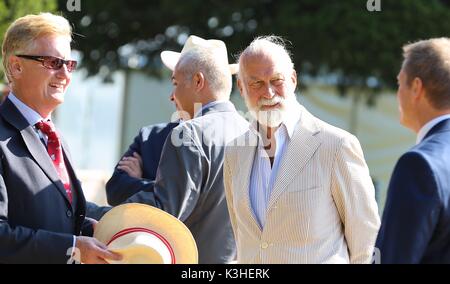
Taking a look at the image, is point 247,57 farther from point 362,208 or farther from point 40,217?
point 40,217

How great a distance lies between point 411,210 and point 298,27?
35.4ft

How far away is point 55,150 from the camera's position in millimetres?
3902

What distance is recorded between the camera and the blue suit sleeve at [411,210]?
9.93 ft

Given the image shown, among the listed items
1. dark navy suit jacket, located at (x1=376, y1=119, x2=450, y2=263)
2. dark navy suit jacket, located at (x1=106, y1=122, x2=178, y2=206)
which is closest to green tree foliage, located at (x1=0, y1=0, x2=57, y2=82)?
dark navy suit jacket, located at (x1=106, y1=122, x2=178, y2=206)

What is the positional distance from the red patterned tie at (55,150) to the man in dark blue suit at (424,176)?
4.45 feet

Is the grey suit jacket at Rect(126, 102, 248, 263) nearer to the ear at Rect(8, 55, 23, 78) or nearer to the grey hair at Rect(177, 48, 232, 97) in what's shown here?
the grey hair at Rect(177, 48, 232, 97)

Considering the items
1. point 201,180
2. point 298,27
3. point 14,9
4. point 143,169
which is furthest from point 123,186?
point 298,27

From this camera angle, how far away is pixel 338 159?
12.9ft

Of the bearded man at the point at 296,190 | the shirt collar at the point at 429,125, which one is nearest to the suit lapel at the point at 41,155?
the bearded man at the point at 296,190

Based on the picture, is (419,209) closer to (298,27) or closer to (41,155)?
(41,155)

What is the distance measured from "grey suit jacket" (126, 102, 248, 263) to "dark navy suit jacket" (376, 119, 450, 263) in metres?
1.42

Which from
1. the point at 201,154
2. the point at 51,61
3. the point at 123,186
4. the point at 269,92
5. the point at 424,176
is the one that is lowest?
the point at 123,186

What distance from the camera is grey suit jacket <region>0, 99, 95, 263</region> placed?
352 cm
